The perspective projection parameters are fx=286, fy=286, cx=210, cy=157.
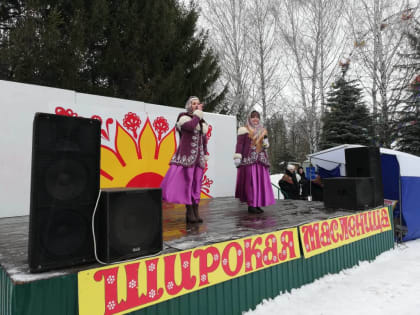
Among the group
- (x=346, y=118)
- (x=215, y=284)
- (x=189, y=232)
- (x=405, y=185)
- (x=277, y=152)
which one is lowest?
(x=215, y=284)

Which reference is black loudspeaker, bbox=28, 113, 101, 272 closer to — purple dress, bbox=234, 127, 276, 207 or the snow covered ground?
the snow covered ground

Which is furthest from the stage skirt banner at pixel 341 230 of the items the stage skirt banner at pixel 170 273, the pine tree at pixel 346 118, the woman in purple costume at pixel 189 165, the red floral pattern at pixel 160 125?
the pine tree at pixel 346 118

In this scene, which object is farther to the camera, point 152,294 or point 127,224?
point 152,294

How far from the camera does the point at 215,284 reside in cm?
228

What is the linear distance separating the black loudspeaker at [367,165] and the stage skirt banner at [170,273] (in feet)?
8.28

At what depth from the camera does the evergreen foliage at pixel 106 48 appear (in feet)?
19.8

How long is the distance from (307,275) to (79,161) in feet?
Result: 8.44

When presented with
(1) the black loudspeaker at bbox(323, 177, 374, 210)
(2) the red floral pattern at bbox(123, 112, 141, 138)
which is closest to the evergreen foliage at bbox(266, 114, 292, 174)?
(2) the red floral pattern at bbox(123, 112, 141, 138)

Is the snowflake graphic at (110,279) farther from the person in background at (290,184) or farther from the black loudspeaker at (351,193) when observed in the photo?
the person in background at (290,184)

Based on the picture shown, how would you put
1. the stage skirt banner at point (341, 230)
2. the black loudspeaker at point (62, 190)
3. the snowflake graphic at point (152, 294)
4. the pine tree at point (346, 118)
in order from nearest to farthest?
1. the black loudspeaker at point (62, 190)
2. the snowflake graphic at point (152, 294)
3. the stage skirt banner at point (341, 230)
4. the pine tree at point (346, 118)

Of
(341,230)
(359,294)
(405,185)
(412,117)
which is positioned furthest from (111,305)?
(412,117)

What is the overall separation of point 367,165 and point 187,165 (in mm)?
3056

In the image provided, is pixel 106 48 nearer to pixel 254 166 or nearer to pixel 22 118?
pixel 22 118

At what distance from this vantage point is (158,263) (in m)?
1.99
